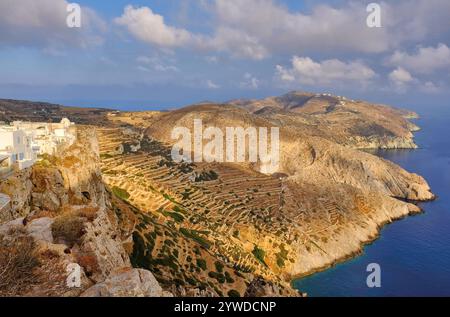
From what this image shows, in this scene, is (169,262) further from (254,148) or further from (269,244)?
(254,148)

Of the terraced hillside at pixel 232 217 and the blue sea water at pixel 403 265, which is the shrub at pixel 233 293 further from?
the blue sea water at pixel 403 265

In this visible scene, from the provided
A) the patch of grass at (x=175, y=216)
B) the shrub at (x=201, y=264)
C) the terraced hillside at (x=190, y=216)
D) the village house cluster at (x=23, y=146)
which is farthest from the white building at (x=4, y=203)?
the patch of grass at (x=175, y=216)

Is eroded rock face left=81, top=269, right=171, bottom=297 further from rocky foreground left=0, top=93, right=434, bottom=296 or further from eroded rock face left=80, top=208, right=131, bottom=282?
eroded rock face left=80, top=208, right=131, bottom=282

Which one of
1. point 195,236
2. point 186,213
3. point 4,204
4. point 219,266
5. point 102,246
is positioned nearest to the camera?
point 102,246

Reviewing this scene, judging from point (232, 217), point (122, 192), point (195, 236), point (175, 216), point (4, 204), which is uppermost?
point (4, 204)

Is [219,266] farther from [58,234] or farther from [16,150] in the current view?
[58,234]

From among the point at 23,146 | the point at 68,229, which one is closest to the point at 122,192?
the point at 23,146
